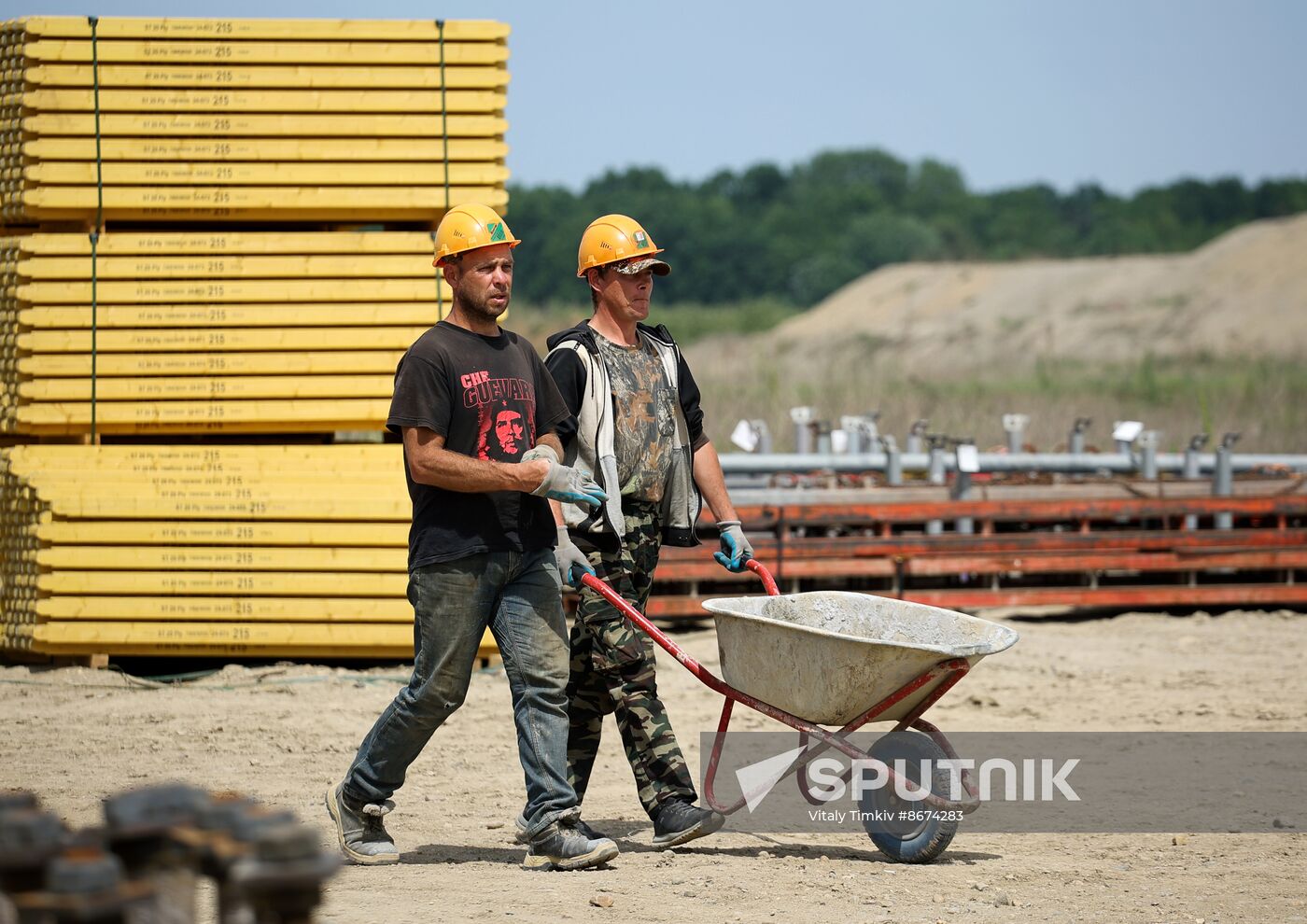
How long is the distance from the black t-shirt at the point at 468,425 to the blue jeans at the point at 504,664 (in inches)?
2.9

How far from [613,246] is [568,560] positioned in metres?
1.11

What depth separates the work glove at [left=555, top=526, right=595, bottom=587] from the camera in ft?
16.3

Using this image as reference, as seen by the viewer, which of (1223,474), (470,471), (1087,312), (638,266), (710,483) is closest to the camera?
(470,471)

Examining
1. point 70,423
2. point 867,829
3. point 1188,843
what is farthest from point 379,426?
point 1188,843

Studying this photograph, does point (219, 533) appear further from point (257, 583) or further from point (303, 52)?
point (303, 52)

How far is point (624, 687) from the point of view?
513 centimetres

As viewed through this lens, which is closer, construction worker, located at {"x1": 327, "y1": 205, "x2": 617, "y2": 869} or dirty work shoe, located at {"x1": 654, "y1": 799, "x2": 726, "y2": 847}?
construction worker, located at {"x1": 327, "y1": 205, "x2": 617, "y2": 869}

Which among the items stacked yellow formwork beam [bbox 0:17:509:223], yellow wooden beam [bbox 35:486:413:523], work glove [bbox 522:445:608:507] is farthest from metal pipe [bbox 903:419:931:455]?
work glove [bbox 522:445:608:507]

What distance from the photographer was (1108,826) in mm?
5602

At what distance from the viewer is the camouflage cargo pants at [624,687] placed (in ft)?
16.7

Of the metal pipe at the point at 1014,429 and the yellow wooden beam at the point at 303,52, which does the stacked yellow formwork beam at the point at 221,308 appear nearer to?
the yellow wooden beam at the point at 303,52

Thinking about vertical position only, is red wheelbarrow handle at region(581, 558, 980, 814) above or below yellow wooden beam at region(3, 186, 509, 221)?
below

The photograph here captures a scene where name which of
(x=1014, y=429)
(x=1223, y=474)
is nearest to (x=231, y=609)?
(x=1223, y=474)

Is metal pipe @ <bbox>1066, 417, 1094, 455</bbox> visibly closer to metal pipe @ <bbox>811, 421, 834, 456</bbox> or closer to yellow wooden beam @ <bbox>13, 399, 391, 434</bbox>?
metal pipe @ <bbox>811, 421, 834, 456</bbox>
